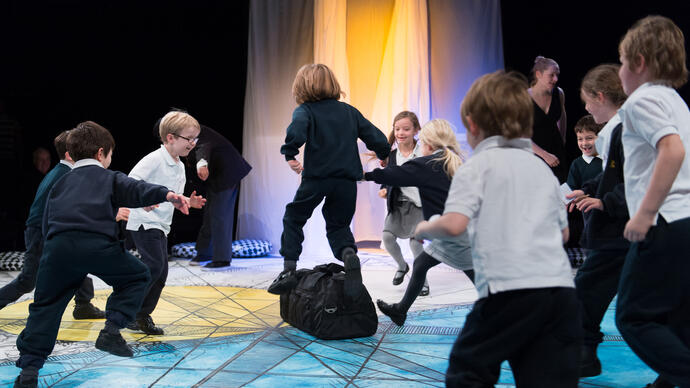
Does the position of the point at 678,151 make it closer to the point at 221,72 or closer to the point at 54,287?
the point at 54,287

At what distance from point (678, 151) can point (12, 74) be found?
7759 mm

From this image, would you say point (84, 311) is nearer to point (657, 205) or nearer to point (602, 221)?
point (602, 221)

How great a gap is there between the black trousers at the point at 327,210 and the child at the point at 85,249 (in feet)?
2.79

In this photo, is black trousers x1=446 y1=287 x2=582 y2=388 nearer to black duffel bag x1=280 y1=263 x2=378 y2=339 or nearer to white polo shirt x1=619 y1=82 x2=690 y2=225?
white polo shirt x1=619 y1=82 x2=690 y2=225

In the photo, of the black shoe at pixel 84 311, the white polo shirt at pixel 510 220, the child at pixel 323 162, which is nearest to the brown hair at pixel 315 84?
the child at pixel 323 162

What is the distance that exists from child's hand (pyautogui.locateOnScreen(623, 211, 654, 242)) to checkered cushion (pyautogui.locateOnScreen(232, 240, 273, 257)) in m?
5.12

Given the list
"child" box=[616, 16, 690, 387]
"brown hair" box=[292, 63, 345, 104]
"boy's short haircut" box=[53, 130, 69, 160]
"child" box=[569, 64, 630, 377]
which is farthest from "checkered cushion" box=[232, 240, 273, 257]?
"child" box=[616, 16, 690, 387]

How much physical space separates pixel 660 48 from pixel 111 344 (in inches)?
94.5

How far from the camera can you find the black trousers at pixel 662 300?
1773 millimetres

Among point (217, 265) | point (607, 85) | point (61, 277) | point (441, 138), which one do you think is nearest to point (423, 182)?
point (441, 138)

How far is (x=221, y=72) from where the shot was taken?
7637mm

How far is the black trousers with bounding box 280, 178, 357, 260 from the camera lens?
3.36 meters

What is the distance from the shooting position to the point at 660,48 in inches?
72.6

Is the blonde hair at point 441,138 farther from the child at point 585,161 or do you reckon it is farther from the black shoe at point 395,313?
the black shoe at point 395,313
